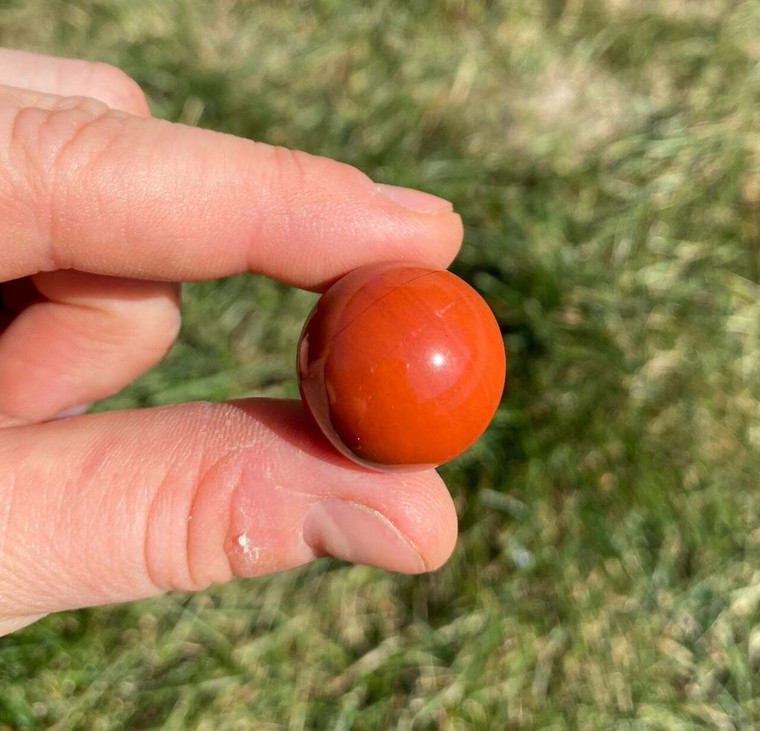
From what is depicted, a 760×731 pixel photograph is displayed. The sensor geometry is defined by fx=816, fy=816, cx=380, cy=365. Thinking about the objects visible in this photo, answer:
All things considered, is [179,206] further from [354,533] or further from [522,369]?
[522,369]

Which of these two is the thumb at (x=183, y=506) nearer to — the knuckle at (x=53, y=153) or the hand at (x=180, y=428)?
the hand at (x=180, y=428)

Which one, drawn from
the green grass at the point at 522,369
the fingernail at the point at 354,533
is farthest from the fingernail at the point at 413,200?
the green grass at the point at 522,369

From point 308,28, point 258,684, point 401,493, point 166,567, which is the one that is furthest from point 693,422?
point 308,28

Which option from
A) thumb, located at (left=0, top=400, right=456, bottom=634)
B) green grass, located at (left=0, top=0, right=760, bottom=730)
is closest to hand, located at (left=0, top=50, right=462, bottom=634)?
thumb, located at (left=0, top=400, right=456, bottom=634)

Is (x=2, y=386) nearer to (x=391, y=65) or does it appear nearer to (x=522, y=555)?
(x=522, y=555)

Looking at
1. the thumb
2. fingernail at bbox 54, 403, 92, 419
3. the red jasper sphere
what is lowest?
fingernail at bbox 54, 403, 92, 419

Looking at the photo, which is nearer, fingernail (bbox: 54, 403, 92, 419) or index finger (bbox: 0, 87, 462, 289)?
index finger (bbox: 0, 87, 462, 289)

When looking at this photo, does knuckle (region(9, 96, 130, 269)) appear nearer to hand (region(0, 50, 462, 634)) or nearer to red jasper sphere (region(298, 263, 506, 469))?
hand (region(0, 50, 462, 634))
